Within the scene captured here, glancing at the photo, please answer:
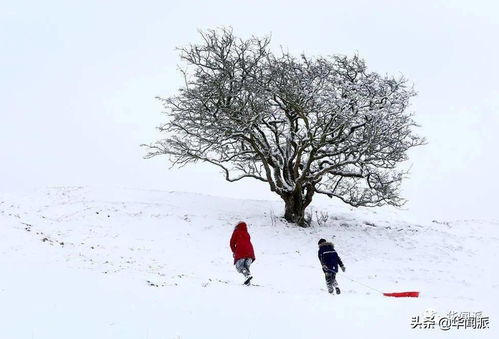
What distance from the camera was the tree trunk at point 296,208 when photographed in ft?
76.2

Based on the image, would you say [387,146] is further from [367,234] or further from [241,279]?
[241,279]

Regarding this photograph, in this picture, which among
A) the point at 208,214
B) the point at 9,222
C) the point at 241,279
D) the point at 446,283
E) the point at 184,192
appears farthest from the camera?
the point at 184,192

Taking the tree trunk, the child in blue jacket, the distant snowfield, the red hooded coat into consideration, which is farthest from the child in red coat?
the tree trunk

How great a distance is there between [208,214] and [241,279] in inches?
345

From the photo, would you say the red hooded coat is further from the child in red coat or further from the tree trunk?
the tree trunk

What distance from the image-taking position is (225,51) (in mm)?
22375

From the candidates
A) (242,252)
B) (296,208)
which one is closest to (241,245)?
(242,252)

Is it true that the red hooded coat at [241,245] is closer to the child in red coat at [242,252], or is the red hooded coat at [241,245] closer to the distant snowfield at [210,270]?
the child in red coat at [242,252]

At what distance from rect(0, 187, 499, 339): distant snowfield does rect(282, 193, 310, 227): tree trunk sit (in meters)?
0.71

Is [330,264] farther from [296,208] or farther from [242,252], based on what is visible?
[296,208]

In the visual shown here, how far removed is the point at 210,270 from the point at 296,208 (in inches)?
325

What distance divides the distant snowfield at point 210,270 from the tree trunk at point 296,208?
2.33ft

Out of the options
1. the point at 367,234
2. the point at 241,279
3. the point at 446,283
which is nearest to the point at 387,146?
the point at 367,234

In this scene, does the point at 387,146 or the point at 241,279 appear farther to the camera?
the point at 387,146
